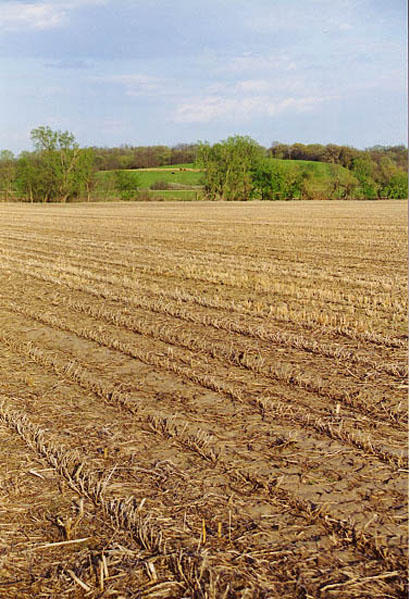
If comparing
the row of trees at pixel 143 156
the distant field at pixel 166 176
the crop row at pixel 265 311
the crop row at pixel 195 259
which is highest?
the row of trees at pixel 143 156

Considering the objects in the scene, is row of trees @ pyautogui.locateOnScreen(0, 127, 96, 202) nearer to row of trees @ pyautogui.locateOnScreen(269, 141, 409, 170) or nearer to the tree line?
the tree line

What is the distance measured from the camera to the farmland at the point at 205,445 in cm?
309

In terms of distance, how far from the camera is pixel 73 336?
792 cm

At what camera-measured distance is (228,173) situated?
8288cm

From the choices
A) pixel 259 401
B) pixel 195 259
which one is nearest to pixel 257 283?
pixel 195 259

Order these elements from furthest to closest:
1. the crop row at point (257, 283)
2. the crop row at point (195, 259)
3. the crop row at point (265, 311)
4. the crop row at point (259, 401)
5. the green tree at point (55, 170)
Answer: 1. the green tree at point (55, 170)
2. the crop row at point (195, 259)
3. the crop row at point (257, 283)
4. the crop row at point (265, 311)
5. the crop row at point (259, 401)

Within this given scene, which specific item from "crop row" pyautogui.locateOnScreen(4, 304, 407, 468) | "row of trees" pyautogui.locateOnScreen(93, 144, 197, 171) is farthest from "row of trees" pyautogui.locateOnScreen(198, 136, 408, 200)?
"crop row" pyautogui.locateOnScreen(4, 304, 407, 468)

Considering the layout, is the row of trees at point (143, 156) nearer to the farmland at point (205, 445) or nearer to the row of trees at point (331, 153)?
the row of trees at point (331, 153)

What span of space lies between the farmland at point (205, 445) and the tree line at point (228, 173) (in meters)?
71.1

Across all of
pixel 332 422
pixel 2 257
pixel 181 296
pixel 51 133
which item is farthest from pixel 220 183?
pixel 332 422

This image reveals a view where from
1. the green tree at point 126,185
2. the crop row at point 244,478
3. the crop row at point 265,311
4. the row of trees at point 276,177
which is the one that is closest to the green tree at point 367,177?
the row of trees at point 276,177

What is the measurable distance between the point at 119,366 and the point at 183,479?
2.74 meters

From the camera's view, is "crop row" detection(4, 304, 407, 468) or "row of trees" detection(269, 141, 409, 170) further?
"row of trees" detection(269, 141, 409, 170)

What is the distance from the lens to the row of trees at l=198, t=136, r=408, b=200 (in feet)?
271
